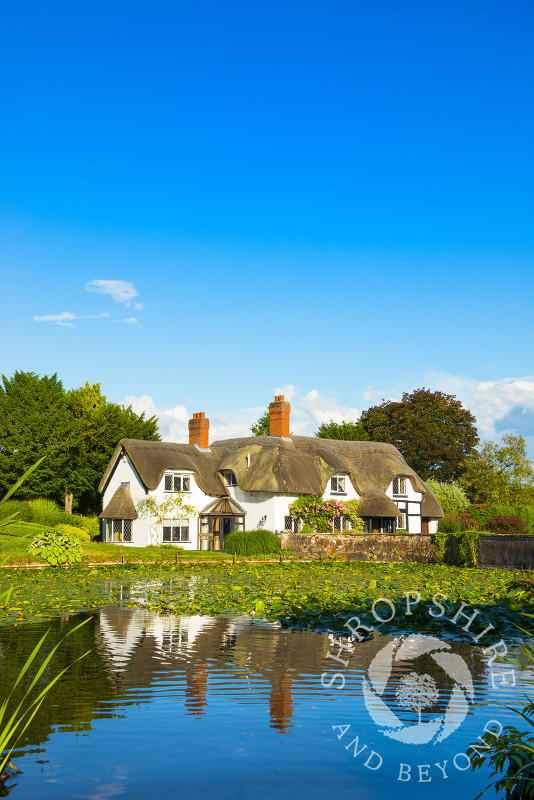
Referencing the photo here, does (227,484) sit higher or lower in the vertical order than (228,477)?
lower

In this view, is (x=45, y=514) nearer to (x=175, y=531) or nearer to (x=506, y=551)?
(x=175, y=531)

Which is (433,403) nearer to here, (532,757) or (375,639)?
(375,639)

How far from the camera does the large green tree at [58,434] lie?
5456cm

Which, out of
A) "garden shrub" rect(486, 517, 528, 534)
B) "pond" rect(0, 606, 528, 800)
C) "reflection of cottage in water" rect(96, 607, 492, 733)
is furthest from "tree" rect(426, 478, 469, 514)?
"pond" rect(0, 606, 528, 800)

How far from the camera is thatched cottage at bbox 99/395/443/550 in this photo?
46.0 m

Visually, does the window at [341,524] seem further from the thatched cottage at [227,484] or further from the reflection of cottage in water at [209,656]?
the reflection of cottage in water at [209,656]

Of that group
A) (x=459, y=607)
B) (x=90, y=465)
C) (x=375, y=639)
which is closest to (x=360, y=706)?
(x=375, y=639)

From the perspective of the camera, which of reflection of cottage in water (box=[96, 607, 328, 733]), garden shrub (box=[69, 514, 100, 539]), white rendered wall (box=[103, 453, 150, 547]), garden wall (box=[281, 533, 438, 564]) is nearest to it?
reflection of cottage in water (box=[96, 607, 328, 733])

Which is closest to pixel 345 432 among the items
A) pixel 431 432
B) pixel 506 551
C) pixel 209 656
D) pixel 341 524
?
pixel 431 432

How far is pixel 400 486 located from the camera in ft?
179

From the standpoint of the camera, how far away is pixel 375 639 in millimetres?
13617

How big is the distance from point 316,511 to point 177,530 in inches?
336

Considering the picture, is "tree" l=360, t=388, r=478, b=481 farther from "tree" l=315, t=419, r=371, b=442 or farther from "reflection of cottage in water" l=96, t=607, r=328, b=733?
"reflection of cottage in water" l=96, t=607, r=328, b=733

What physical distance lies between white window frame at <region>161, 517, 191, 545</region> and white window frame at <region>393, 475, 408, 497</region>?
15315 millimetres
